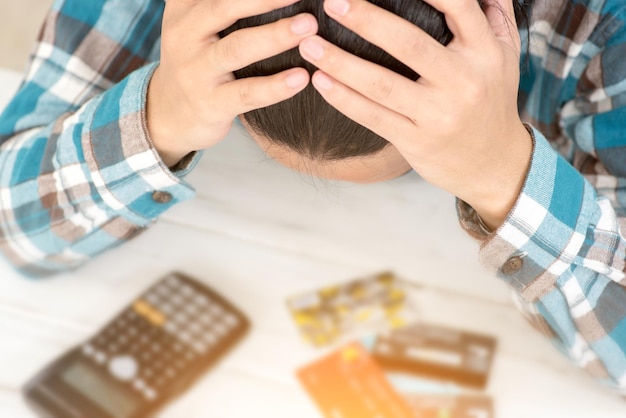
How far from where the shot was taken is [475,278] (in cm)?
74

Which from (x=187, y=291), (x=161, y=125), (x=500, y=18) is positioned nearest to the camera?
(x=500, y=18)

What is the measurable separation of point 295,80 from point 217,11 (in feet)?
0.28

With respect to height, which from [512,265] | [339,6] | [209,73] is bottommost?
[512,265]

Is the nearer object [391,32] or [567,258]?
[391,32]

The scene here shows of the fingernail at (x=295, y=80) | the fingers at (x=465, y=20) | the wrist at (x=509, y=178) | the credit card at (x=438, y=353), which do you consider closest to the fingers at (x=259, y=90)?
the fingernail at (x=295, y=80)

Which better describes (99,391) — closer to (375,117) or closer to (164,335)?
(164,335)

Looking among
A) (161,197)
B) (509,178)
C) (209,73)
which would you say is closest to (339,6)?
(209,73)

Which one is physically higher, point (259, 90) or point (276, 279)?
point (259, 90)

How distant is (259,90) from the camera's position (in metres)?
0.47

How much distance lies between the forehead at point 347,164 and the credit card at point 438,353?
0.61 ft

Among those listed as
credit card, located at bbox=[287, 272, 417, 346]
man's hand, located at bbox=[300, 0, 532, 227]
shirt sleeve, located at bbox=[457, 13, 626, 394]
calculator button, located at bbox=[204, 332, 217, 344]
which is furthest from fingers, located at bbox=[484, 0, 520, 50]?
calculator button, located at bbox=[204, 332, 217, 344]

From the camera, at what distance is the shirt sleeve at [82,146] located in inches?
26.2

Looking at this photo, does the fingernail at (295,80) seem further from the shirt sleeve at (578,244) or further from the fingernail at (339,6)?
the shirt sleeve at (578,244)

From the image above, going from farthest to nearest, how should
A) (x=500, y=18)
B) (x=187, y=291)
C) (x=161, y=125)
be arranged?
(x=187, y=291) < (x=161, y=125) < (x=500, y=18)
